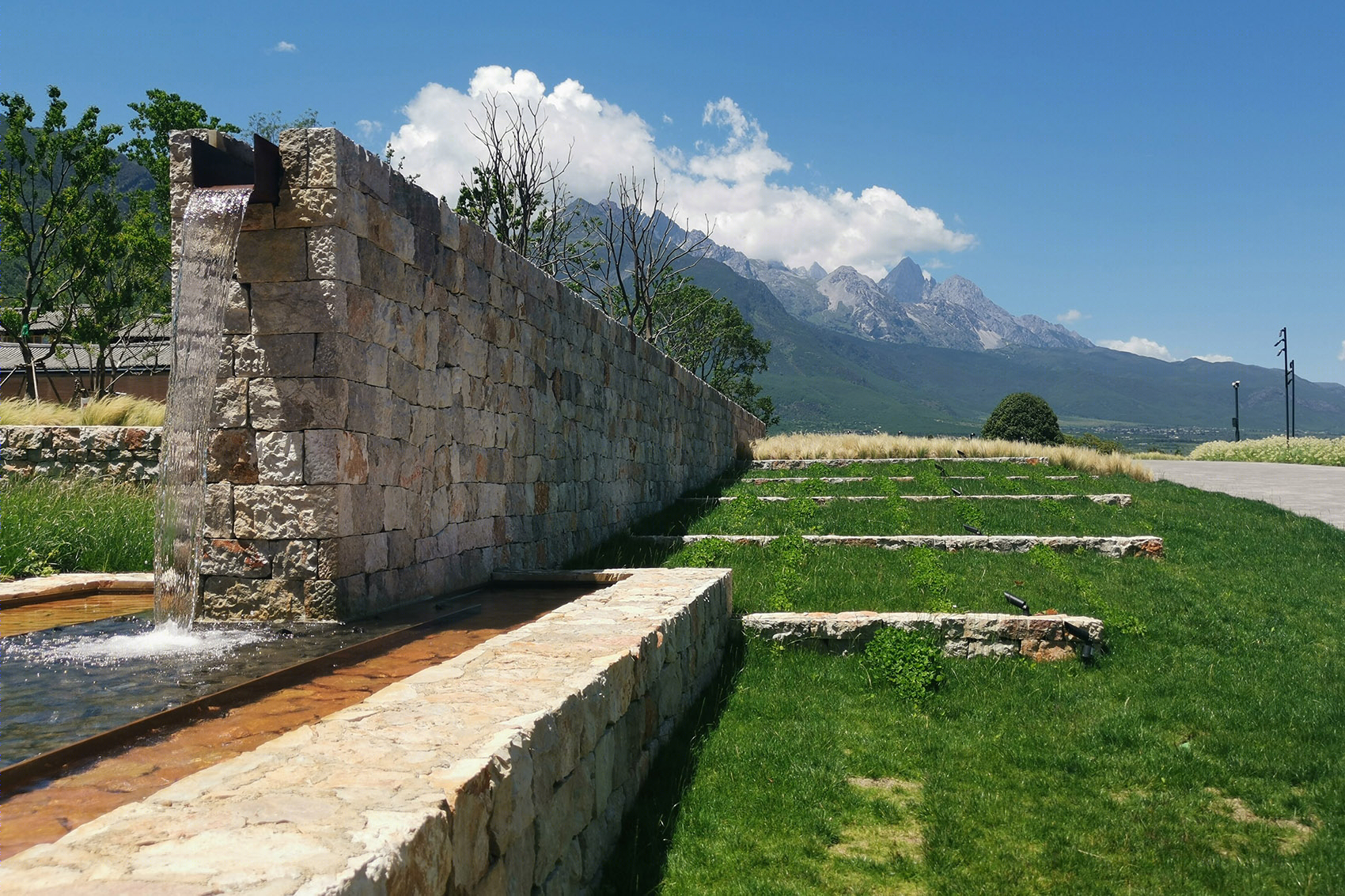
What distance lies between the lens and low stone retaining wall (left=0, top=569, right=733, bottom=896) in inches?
65.2

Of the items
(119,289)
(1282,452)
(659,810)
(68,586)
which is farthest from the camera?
(1282,452)

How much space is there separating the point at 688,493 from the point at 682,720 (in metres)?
10.9

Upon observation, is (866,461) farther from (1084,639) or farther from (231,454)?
(231,454)

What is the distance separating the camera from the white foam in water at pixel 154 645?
4.40 metres

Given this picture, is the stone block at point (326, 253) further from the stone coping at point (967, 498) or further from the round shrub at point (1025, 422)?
the round shrub at point (1025, 422)

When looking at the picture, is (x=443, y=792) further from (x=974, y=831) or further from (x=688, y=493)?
(x=688, y=493)

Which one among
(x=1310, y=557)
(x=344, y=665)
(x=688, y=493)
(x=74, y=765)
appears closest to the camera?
(x=74, y=765)

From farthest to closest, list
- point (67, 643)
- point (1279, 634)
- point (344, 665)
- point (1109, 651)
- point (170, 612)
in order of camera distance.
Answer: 1. point (1279, 634)
2. point (1109, 651)
3. point (170, 612)
4. point (67, 643)
5. point (344, 665)

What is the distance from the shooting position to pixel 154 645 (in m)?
4.74

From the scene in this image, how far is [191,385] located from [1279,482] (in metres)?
22.7

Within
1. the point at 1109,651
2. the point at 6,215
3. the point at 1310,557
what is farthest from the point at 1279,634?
the point at 6,215

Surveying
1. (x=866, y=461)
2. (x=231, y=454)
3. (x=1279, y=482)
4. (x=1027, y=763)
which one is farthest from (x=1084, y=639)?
(x=1279, y=482)

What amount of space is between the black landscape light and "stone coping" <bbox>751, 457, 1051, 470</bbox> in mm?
13122

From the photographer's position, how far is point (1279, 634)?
6984mm
